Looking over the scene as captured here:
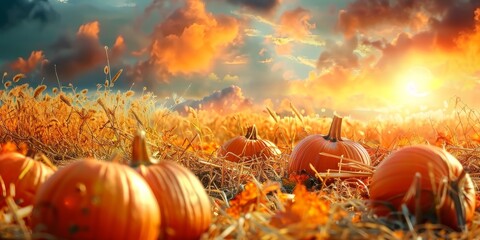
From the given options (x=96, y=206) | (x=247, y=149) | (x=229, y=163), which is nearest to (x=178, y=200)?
(x=96, y=206)

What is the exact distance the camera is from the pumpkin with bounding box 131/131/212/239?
2.47 metres

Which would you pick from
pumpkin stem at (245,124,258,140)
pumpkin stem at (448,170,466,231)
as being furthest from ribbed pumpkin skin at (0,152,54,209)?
pumpkin stem at (245,124,258,140)

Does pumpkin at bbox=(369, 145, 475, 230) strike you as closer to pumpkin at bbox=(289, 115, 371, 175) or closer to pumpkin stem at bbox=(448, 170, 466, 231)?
pumpkin stem at bbox=(448, 170, 466, 231)

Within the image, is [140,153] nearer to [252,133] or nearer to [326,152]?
[326,152]

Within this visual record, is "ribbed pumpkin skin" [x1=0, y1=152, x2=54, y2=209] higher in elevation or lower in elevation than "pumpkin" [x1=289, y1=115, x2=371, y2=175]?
higher

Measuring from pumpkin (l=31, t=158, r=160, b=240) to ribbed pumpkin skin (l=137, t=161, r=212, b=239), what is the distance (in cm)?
15

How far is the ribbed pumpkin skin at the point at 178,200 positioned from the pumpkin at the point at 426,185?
1032mm

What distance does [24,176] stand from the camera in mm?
2979

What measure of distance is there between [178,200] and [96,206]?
0.41m

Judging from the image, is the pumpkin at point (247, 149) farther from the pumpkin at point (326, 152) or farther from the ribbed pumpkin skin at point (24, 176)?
the ribbed pumpkin skin at point (24, 176)

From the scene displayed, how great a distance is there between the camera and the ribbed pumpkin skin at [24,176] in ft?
9.73

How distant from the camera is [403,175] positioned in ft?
10.4

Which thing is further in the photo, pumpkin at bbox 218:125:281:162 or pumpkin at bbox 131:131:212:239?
pumpkin at bbox 218:125:281:162

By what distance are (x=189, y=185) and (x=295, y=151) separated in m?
3.18
